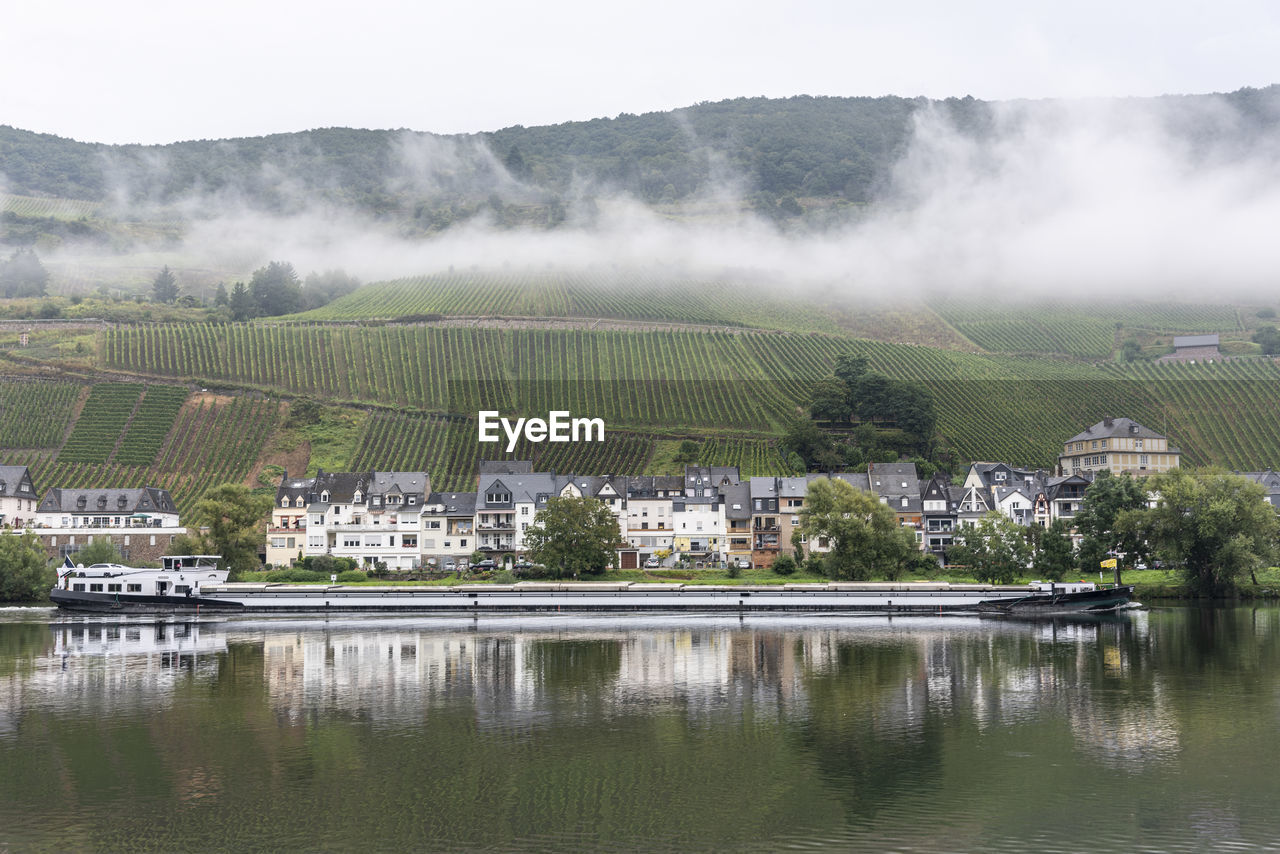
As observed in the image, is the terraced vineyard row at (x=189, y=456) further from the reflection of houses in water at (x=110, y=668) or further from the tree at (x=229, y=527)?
the reflection of houses in water at (x=110, y=668)

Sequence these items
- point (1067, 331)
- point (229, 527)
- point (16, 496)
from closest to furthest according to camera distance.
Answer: point (229, 527) → point (16, 496) → point (1067, 331)

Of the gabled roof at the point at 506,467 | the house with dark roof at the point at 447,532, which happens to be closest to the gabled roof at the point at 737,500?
the gabled roof at the point at 506,467

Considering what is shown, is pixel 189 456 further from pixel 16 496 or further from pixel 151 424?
pixel 16 496

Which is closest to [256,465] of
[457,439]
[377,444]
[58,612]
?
[377,444]

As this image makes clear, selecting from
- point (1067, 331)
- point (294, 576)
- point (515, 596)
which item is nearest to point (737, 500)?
point (515, 596)

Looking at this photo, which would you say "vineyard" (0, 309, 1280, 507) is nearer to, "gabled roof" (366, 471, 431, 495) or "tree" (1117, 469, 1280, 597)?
"gabled roof" (366, 471, 431, 495)

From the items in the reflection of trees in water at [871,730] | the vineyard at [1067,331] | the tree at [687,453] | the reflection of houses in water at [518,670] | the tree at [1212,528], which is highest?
the vineyard at [1067,331]

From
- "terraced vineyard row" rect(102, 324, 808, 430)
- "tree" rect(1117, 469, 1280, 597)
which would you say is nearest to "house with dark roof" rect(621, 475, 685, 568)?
"terraced vineyard row" rect(102, 324, 808, 430)
